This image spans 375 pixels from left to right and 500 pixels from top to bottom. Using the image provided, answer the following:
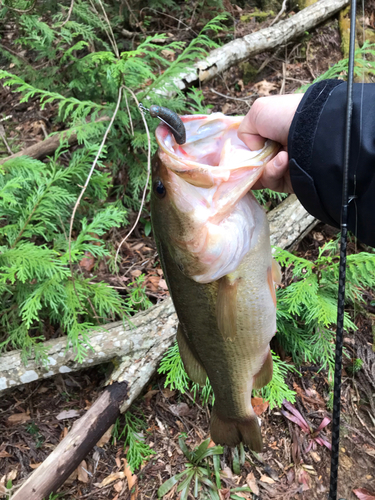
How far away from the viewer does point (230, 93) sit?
4988 millimetres

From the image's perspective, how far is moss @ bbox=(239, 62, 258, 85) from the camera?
17.4ft

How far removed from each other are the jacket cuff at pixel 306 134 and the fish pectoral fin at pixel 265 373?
36.8 inches

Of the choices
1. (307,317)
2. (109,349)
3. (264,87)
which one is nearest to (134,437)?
(109,349)

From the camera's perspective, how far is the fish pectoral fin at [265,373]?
1925 millimetres

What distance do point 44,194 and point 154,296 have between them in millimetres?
1361

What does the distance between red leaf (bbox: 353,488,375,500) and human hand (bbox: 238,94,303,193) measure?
259 centimetres

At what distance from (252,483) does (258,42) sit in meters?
5.12

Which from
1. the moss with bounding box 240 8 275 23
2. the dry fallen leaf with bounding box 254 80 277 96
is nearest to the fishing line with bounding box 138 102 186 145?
the dry fallen leaf with bounding box 254 80 277 96

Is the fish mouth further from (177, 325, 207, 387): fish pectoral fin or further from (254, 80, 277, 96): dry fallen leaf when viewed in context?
(254, 80, 277, 96): dry fallen leaf

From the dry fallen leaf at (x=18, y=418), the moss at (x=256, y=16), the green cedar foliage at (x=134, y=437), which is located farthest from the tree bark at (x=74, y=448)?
the moss at (x=256, y=16)

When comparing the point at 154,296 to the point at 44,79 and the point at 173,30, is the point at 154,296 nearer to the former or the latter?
the point at 44,79

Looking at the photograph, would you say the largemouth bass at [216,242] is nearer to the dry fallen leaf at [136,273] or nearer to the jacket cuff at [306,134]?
the jacket cuff at [306,134]

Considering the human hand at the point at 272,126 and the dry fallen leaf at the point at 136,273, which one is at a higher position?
the human hand at the point at 272,126

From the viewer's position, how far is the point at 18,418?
3.21 meters
